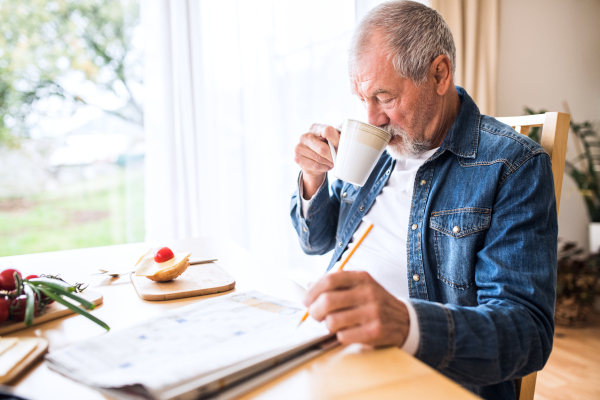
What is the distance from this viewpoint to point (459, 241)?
2.78 ft

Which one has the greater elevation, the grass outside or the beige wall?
the beige wall

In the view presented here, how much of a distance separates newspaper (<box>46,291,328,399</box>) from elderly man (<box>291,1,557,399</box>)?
0.25ft

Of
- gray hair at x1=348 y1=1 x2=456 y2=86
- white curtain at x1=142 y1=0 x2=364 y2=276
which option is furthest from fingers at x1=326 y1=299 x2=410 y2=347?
white curtain at x1=142 y1=0 x2=364 y2=276

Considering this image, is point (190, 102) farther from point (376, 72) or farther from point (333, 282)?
point (333, 282)

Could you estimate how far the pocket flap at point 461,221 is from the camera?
32.4 inches

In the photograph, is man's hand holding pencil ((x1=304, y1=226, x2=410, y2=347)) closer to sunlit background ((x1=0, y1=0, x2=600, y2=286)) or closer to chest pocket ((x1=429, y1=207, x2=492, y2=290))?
chest pocket ((x1=429, y1=207, x2=492, y2=290))

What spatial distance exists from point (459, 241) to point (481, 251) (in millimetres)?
61

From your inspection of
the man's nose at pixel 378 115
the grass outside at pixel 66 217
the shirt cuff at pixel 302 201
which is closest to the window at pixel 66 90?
the grass outside at pixel 66 217

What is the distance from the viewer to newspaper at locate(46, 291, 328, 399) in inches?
16.3

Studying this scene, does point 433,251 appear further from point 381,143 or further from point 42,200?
point 42,200

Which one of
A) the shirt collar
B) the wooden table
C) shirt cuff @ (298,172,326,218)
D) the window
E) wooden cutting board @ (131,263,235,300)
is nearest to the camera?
the wooden table

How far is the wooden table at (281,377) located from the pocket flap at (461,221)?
346 mm

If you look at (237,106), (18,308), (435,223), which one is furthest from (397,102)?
(237,106)

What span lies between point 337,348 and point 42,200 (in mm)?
3398
